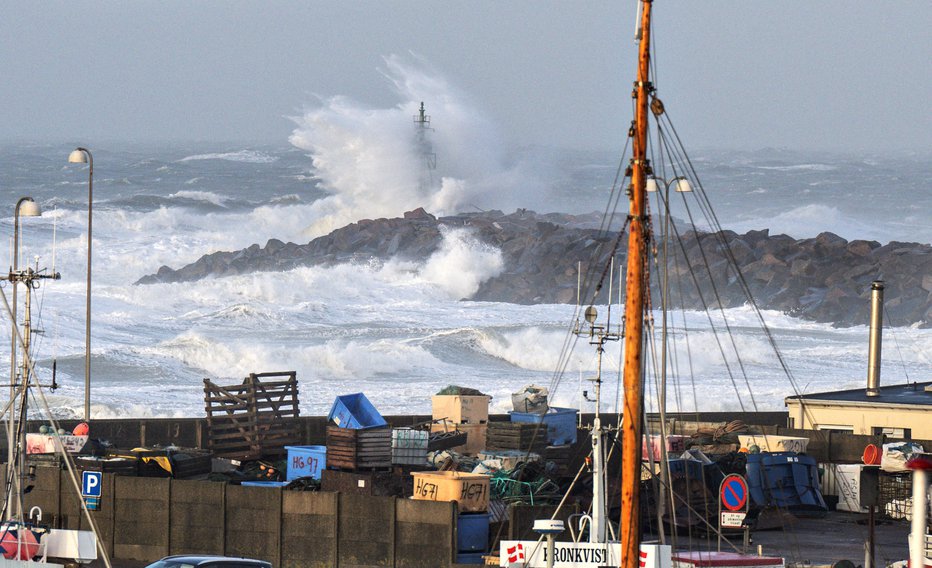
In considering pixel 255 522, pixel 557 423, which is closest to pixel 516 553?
pixel 255 522

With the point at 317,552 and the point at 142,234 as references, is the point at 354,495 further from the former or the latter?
the point at 142,234

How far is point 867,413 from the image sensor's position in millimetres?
28109

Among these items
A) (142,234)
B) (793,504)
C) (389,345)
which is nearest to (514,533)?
(793,504)

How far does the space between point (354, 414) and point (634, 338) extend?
10646 millimetres

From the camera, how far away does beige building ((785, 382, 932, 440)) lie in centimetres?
2733

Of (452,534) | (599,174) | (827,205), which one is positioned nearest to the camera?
(452,534)

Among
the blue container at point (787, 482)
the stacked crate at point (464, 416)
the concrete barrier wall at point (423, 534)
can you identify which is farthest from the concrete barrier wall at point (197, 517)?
the blue container at point (787, 482)

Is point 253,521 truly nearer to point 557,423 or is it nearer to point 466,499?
point 466,499

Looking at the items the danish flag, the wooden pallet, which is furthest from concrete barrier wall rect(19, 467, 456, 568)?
the wooden pallet

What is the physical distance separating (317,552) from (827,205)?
118 meters

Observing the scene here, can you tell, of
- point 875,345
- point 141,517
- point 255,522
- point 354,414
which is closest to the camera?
point 255,522

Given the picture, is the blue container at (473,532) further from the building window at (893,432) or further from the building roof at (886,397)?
the building roof at (886,397)

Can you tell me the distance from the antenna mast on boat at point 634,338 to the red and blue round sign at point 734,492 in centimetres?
568

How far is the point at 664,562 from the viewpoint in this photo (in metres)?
13.3
